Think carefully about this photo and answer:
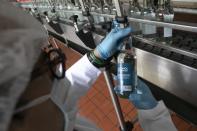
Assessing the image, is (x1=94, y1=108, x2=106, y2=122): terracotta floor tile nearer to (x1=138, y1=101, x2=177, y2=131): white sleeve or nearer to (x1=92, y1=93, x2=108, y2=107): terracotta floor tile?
(x1=92, y1=93, x2=108, y2=107): terracotta floor tile

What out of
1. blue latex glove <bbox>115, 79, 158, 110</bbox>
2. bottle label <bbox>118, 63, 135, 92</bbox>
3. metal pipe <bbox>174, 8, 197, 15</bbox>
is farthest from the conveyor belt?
bottle label <bbox>118, 63, 135, 92</bbox>

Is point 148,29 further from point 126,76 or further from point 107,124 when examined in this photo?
point 107,124

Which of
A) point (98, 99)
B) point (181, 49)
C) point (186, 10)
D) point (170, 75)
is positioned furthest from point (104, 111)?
point (186, 10)

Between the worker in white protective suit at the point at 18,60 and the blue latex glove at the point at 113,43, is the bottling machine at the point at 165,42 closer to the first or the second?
the blue latex glove at the point at 113,43

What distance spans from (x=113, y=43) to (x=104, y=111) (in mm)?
979

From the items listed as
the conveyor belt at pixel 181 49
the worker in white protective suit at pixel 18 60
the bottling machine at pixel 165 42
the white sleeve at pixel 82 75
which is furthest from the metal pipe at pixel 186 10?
the worker in white protective suit at pixel 18 60

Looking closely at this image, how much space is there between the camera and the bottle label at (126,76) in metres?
0.86

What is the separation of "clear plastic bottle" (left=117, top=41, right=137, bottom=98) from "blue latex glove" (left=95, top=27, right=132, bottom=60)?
43 mm

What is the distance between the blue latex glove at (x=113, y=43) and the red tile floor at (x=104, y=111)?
0.82m

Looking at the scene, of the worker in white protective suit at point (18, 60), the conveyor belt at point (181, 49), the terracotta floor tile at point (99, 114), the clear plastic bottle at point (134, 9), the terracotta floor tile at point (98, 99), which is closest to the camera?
the worker in white protective suit at point (18, 60)

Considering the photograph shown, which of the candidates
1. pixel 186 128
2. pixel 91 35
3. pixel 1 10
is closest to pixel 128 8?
pixel 91 35

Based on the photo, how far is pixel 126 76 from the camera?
34.3 inches

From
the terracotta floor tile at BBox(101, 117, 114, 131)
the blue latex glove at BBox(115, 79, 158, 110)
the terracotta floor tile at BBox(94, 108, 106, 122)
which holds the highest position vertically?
the blue latex glove at BBox(115, 79, 158, 110)

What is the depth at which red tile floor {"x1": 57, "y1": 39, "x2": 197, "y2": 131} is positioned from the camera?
1455 millimetres
